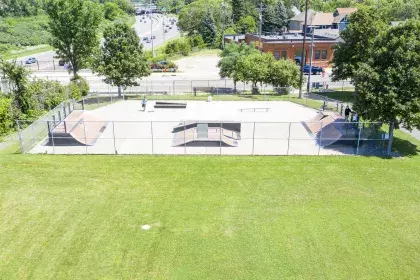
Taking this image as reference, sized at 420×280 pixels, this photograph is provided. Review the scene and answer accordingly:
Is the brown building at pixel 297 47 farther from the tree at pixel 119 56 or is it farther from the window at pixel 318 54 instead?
the tree at pixel 119 56

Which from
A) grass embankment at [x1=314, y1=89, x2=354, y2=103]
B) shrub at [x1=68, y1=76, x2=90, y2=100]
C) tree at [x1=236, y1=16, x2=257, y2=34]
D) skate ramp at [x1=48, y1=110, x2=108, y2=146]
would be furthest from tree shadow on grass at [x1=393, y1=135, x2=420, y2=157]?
tree at [x1=236, y1=16, x2=257, y2=34]

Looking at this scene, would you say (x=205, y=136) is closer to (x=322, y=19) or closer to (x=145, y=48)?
(x=145, y=48)

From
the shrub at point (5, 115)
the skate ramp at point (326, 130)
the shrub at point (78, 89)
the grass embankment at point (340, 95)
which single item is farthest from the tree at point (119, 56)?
the grass embankment at point (340, 95)

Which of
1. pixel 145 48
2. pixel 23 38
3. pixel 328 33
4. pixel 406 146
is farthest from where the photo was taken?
pixel 23 38

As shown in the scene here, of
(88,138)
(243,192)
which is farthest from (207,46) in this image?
(243,192)

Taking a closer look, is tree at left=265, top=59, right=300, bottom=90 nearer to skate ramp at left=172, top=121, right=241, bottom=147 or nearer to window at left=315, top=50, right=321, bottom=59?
skate ramp at left=172, top=121, right=241, bottom=147

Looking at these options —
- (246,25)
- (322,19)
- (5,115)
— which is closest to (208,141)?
(5,115)
